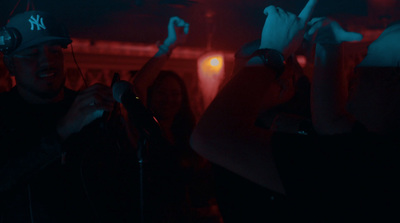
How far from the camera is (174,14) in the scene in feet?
6.97

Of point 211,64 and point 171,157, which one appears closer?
point 171,157

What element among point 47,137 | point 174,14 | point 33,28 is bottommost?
point 47,137

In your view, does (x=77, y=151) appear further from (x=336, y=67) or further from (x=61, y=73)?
(x=336, y=67)

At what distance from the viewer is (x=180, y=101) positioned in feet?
7.93

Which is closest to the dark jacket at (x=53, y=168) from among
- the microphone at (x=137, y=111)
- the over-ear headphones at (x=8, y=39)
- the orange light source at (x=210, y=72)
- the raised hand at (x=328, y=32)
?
the microphone at (x=137, y=111)

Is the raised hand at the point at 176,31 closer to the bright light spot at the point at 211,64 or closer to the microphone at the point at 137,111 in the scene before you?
the microphone at the point at 137,111

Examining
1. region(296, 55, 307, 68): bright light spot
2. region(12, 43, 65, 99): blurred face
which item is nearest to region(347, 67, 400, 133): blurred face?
region(12, 43, 65, 99): blurred face

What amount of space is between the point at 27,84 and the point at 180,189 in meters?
Answer: 1.06

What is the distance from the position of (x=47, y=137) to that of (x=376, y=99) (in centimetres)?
99

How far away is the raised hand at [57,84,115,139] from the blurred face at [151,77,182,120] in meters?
1.25

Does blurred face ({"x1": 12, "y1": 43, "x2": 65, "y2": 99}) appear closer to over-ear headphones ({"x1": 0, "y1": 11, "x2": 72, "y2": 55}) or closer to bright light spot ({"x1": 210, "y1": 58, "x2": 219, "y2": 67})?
over-ear headphones ({"x1": 0, "y1": 11, "x2": 72, "y2": 55})

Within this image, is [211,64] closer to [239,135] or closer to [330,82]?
[330,82]

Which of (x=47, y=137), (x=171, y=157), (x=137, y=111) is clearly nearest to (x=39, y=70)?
(x=47, y=137)

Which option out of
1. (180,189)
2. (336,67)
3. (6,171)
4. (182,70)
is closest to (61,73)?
(6,171)
